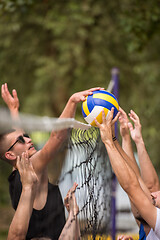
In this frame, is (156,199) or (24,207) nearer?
(24,207)

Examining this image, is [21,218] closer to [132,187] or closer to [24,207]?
[24,207]

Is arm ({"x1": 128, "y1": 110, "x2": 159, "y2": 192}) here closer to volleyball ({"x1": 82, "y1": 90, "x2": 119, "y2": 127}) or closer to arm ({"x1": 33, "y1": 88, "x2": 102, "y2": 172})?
volleyball ({"x1": 82, "y1": 90, "x2": 119, "y2": 127})

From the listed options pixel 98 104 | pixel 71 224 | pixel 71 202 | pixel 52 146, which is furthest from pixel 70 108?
pixel 71 224

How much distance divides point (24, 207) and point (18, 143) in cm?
53

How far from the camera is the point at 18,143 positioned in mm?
2703

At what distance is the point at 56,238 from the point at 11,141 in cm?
72

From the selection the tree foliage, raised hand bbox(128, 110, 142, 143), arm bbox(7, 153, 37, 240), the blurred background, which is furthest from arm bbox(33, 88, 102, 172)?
the tree foliage

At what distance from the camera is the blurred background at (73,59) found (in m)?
10.6

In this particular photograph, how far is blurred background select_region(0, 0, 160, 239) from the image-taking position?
10633mm

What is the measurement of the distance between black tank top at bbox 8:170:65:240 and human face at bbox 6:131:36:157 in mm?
205

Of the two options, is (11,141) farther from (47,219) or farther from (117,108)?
(117,108)

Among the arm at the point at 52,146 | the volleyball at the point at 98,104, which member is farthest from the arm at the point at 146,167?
the arm at the point at 52,146

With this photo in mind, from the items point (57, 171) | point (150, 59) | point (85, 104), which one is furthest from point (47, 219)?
point (150, 59)

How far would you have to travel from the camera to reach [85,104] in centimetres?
337
